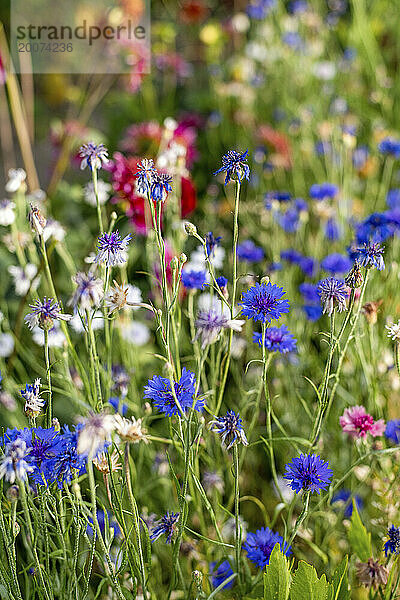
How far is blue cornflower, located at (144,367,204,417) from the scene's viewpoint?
1.87ft

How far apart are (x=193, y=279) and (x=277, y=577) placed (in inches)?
12.6

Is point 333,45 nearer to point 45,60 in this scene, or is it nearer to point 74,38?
point 74,38

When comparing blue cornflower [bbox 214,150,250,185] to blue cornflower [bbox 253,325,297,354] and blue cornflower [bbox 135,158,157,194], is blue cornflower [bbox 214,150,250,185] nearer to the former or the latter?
blue cornflower [bbox 135,158,157,194]

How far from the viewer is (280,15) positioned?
6.10ft

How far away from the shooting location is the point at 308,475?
566 mm

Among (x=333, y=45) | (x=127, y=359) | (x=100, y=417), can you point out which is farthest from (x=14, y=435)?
(x=333, y=45)

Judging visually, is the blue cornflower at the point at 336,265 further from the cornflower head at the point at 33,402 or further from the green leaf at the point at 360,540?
the cornflower head at the point at 33,402

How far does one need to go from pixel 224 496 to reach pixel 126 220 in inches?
24.8

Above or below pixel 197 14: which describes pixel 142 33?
below

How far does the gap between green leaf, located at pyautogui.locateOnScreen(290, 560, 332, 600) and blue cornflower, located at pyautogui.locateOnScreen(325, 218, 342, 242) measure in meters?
0.65

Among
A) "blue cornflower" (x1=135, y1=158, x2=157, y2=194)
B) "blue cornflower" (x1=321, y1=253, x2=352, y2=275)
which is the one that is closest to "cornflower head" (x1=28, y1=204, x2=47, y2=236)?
"blue cornflower" (x1=135, y1=158, x2=157, y2=194)

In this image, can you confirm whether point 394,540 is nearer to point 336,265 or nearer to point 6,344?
point 336,265

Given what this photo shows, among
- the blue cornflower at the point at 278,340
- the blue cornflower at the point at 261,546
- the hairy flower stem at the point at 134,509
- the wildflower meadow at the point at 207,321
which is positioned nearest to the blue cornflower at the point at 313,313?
the wildflower meadow at the point at 207,321

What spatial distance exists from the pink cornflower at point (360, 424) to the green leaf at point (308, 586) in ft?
0.51
